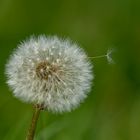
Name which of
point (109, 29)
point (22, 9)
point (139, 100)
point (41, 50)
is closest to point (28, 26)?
point (22, 9)

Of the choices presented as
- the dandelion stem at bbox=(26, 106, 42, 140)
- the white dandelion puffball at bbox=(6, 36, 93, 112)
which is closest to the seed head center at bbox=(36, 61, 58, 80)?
the white dandelion puffball at bbox=(6, 36, 93, 112)

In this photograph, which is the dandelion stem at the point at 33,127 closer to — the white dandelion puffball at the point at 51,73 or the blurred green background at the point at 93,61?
the white dandelion puffball at the point at 51,73

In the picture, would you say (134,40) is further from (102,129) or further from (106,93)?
(102,129)

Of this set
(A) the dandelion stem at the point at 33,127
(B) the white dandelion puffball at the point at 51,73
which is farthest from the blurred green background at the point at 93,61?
(A) the dandelion stem at the point at 33,127

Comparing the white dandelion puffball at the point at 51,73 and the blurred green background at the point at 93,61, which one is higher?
the blurred green background at the point at 93,61

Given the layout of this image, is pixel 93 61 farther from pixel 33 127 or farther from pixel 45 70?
pixel 33 127

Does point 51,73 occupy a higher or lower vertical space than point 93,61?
lower

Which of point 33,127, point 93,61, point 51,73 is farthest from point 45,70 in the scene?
point 93,61

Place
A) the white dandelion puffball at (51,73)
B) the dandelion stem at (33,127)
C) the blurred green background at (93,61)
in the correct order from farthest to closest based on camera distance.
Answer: the blurred green background at (93,61)
the white dandelion puffball at (51,73)
the dandelion stem at (33,127)
